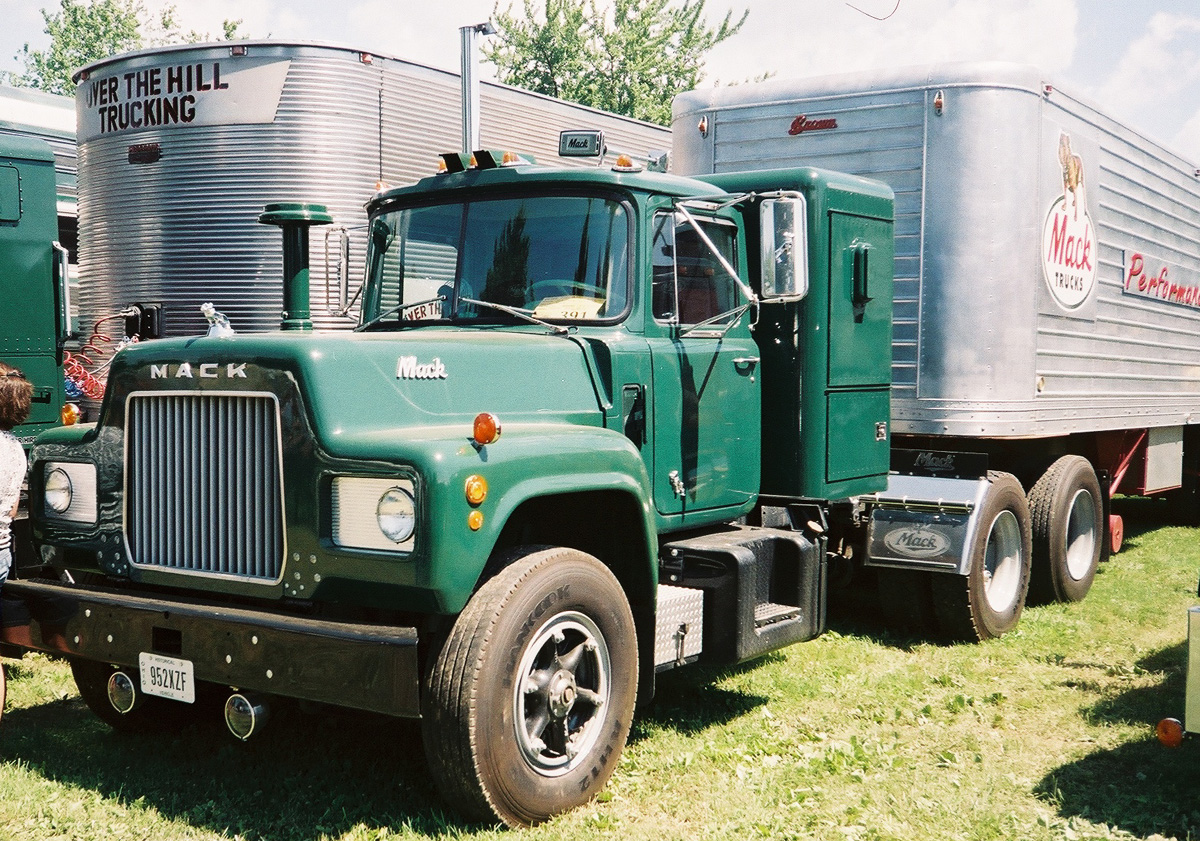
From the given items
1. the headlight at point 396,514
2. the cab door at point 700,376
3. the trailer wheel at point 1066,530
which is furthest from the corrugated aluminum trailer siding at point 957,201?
the headlight at point 396,514

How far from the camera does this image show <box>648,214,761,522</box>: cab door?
535 centimetres

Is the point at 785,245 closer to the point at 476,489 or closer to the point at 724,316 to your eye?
the point at 724,316

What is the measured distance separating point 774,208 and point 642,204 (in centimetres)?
60

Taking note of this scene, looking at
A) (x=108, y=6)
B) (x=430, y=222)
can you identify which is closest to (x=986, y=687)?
(x=430, y=222)

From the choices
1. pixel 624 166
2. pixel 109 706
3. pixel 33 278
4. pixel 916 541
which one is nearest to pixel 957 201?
pixel 916 541

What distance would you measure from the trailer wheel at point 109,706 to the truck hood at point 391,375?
145 centimetres

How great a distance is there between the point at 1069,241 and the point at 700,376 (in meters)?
3.89

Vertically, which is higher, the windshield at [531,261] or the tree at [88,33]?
the tree at [88,33]

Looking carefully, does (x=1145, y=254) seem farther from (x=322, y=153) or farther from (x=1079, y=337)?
(x=322, y=153)

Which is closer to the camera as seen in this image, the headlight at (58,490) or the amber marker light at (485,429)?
the amber marker light at (485,429)

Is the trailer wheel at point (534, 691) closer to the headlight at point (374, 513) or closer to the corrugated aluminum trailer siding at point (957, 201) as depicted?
the headlight at point (374, 513)

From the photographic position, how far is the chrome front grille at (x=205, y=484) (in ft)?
13.8

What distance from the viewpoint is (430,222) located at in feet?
18.3

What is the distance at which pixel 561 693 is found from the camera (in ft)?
14.4
